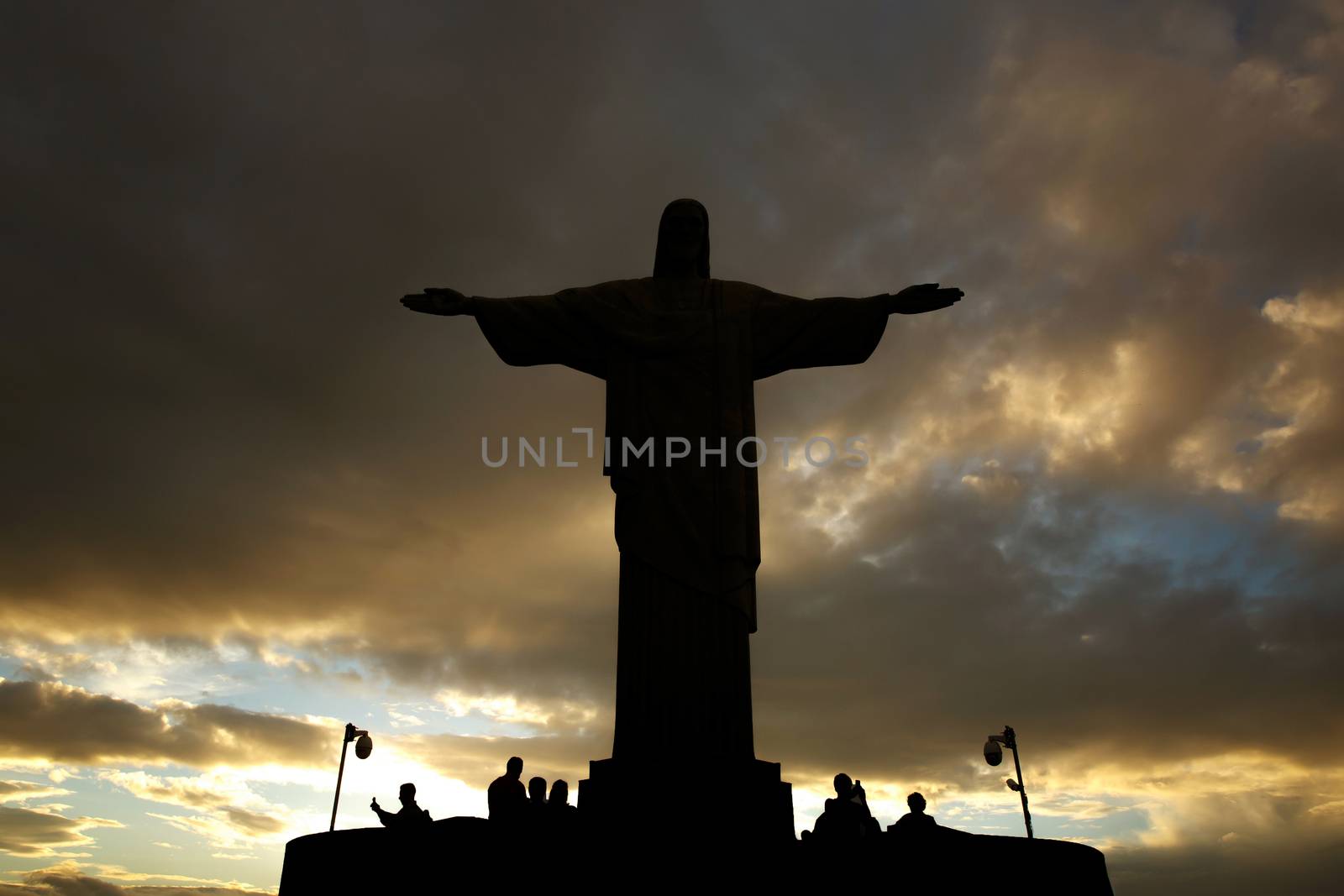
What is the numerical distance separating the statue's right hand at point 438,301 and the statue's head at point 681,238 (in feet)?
6.40

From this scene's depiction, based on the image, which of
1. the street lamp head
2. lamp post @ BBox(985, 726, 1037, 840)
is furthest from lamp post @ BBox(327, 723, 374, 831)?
lamp post @ BBox(985, 726, 1037, 840)

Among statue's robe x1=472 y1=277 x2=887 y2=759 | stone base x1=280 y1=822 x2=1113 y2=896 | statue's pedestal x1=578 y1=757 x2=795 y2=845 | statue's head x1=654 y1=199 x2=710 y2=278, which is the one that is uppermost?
statue's head x1=654 y1=199 x2=710 y2=278

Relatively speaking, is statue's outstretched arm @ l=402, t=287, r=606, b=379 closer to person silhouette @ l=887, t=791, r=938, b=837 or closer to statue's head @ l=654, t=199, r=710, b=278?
statue's head @ l=654, t=199, r=710, b=278

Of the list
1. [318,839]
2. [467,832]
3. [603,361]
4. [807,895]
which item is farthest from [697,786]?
[603,361]

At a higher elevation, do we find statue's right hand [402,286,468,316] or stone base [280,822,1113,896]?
statue's right hand [402,286,468,316]

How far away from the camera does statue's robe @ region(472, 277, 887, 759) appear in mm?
7145

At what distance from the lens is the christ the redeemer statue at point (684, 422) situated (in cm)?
716

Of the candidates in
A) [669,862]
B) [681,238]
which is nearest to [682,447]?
[681,238]

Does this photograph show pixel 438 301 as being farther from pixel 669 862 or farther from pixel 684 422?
pixel 669 862

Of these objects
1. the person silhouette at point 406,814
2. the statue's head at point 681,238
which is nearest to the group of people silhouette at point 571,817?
the person silhouette at point 406,814

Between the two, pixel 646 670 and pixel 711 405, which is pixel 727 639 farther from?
pixel 711 405

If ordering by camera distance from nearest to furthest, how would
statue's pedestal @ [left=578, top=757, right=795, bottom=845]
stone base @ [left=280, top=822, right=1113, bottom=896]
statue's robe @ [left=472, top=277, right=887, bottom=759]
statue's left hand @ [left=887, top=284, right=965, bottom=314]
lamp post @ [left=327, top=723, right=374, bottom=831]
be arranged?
stone base @ [left=280, top=822, right=1113, bottom=896] → statue's pedestal @ [left=578, top=757, right=795, bottom=845] → statue's robe @ [left=472, top=277, right=887, bottom=759] → statue's left hand @ [left=887, top=284, right=965, bottom=314] → lamp post @ [left=327, top=723, right=374, bottom=831]

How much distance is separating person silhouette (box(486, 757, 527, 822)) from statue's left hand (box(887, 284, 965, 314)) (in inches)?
211

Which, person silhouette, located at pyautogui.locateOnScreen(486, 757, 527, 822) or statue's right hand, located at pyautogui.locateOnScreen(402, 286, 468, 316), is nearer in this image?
person silhouette, located at pyautogui.locateOnScreen(486, 757, 527, 822)
